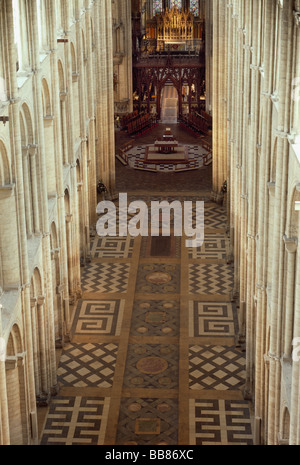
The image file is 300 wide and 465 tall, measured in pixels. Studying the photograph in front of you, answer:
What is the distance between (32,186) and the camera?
19.6m

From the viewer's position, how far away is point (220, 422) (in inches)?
790

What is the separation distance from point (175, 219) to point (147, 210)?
154 cm

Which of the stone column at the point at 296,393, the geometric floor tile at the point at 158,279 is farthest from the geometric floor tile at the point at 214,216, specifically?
the stone column at the point at 296,393

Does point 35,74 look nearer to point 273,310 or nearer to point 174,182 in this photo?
point 273,310

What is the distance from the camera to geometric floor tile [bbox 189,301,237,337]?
24.5 metres

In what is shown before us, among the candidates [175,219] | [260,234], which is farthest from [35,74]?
[175,219]

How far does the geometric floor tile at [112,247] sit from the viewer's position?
2998 centimetres

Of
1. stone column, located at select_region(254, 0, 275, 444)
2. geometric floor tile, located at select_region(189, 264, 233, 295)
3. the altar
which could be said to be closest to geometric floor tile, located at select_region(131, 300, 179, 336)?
geometric floor tile, located at select_region(189, 264, 233, 295)

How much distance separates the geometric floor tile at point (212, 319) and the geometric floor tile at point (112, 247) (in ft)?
15.6

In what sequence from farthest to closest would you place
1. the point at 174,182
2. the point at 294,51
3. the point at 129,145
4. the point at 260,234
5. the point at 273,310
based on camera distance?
the point at 129,145 → the point at 174,182 → the point at 260,234 → the point at 273,310 → the point at 294,51

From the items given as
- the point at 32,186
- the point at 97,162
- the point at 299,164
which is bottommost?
the point at 97,162

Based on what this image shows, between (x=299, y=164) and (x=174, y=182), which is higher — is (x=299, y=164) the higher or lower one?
the higher one

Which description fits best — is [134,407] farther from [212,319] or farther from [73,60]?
[73,60]
